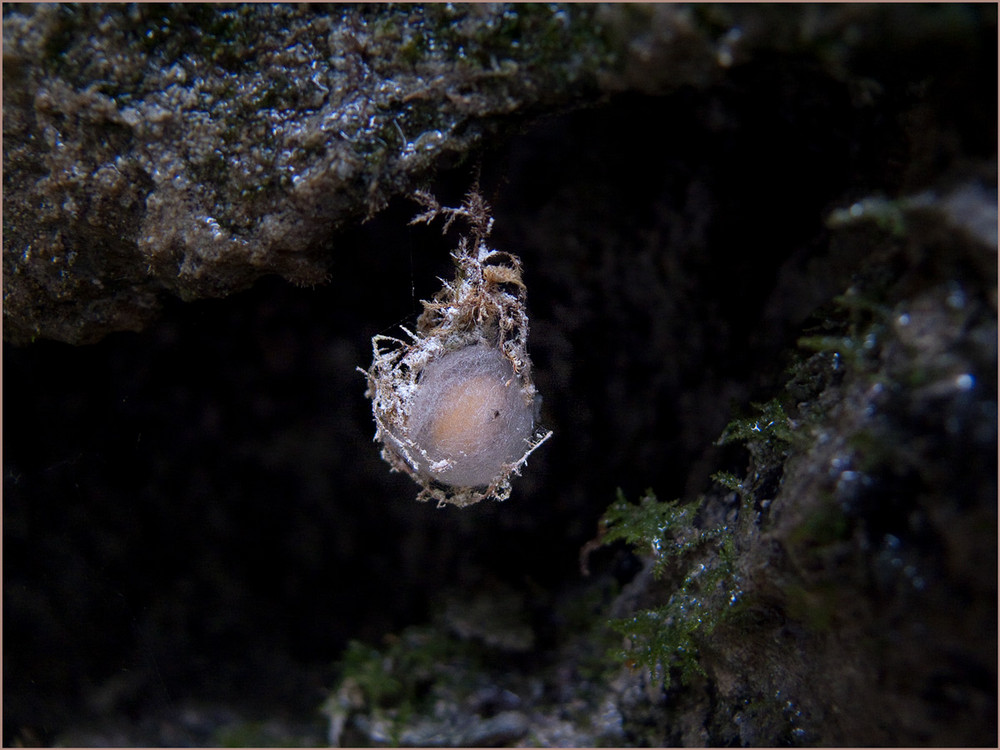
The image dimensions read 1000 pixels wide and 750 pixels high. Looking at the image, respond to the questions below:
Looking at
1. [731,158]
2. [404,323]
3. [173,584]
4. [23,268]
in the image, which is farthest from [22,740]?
[731,158]

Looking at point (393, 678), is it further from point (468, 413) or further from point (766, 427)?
point (766, 427)

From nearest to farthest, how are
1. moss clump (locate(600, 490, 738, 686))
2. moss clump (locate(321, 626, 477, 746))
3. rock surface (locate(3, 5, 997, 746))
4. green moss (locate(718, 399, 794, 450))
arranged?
rock surface (locate(3, 5, 997, 746)) < green moss (locate(718, 399, 794, 450)) < moss clump (locate(600, 490, 738, 686)) < moss clump (locate(321, 626, 477, 746))

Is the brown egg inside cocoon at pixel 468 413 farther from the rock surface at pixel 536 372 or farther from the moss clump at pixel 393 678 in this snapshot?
the moss clump at pixel 393 678

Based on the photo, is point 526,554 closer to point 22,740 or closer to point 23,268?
point 23,268

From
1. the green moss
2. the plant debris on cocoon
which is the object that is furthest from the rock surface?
the plant debris on cocoon

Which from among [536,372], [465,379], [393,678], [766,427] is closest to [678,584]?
[766,427]

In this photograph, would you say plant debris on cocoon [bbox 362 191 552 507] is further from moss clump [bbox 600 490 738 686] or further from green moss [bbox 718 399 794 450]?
green moss [bbox 718 399 794 450]

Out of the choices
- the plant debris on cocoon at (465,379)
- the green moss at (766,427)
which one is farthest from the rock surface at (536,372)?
the plant debris on cocoon at (465,379)
